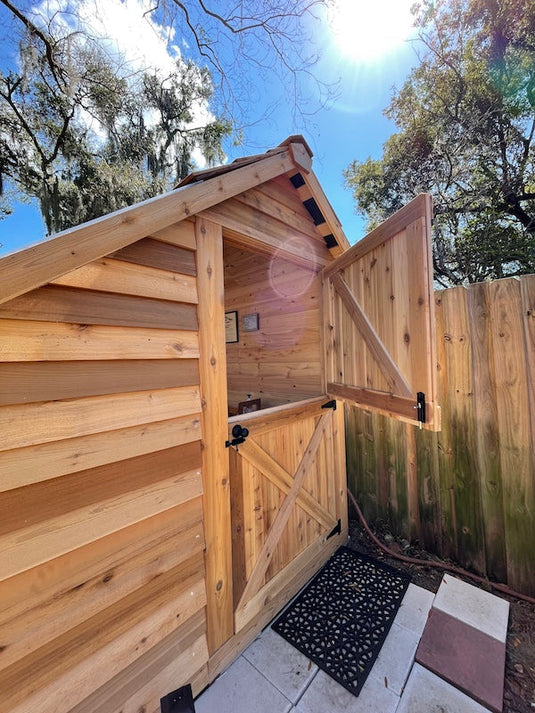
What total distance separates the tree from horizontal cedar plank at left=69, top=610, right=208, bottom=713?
7684 mm

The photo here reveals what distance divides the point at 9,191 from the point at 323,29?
713cm

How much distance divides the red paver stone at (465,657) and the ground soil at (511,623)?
0.06m

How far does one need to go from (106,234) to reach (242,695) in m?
2.35

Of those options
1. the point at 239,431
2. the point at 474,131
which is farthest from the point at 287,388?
the point at 474,131

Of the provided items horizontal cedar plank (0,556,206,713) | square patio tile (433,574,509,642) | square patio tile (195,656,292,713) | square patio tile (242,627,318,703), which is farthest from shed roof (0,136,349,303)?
square patio tile (433,574,509,642)

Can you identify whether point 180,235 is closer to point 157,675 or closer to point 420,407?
point 420,407

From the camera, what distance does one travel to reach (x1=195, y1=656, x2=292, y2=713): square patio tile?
1477 mm

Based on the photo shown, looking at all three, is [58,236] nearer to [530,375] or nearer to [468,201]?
[530,375]

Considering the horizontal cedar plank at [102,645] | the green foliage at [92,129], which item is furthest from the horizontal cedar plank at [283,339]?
the green foliage at [92,129]

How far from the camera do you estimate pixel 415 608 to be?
199cm

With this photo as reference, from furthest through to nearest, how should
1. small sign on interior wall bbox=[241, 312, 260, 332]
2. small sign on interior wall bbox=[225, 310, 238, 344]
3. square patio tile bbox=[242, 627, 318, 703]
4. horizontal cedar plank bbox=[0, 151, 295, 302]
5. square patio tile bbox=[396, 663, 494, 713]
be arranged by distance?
small sign on interior wall bbox=[225, 310, 238, 344], small sign on interior wall bbox=[241, 312, 260, 332], square patio tile bbox=[242, 627, 318, 703], square patio tile bbox=[396, 663, 494, 713], horizontal cedar plank bbox=[0, 151, 295, 302]

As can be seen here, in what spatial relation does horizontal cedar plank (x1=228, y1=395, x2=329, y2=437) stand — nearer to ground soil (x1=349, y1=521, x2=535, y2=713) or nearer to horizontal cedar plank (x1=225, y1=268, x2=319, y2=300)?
horizontal cedar plank (x1=225, y1=268, x2=319, y2=300)

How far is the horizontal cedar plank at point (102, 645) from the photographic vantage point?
107 cm

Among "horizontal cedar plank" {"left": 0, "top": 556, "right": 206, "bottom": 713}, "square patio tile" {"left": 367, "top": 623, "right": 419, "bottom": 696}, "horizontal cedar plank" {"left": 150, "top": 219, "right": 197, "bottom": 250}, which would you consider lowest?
"square patio tile" {"left": 367, "top": 623, "right": 419, "bottom": 696}
